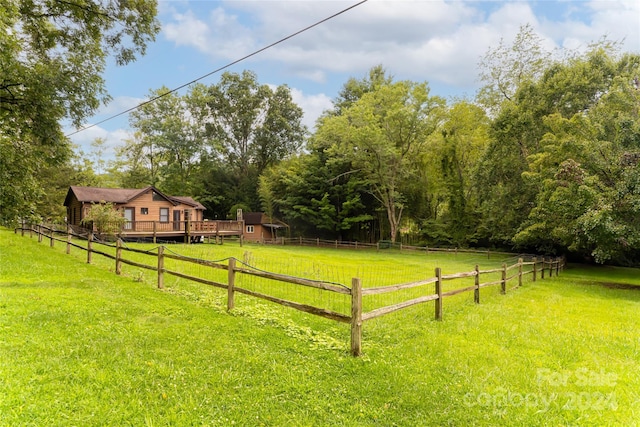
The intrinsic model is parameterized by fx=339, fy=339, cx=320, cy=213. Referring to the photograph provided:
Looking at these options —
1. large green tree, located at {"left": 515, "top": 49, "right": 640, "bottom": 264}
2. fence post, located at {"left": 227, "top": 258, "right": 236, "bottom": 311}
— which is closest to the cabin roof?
fence post, located at {"left": 227, "top": 258, "right": 236, "bottom": 311}

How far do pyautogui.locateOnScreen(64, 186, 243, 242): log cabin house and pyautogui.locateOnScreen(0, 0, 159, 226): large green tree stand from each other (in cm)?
1043

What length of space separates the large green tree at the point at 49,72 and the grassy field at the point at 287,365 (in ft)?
11.7

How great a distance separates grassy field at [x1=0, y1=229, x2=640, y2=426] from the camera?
3.23m

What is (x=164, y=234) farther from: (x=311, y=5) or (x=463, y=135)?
(x=463, y=135)

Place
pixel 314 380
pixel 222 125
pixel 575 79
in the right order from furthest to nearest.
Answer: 1. pixel 222 125
2. pixel 575 79
3. pixel 314 380

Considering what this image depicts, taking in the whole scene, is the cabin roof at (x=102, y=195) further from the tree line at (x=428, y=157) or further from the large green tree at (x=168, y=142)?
the large green tree at (x=168, y=142)

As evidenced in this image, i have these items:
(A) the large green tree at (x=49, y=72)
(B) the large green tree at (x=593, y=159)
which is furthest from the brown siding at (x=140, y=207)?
(B) the large green tree at (x=593, y=159)

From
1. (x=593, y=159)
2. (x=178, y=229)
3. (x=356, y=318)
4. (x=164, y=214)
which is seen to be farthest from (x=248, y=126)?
(x=356, y=318)

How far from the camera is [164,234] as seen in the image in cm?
2209

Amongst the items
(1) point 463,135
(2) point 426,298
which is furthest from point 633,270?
(2) point 426,298

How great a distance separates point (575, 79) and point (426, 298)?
67.8ft

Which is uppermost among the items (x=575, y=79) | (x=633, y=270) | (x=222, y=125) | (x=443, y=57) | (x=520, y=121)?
(x=222, y=125)

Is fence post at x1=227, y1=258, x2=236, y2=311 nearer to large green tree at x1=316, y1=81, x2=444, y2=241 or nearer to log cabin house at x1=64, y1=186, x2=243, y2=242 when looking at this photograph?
log cabin house at x1=64, y1=186, x2=243, y2=242

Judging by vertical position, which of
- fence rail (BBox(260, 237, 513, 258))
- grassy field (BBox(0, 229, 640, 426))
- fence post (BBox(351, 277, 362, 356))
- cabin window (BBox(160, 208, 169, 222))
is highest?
cabin window (BBox(160, 208, 169, 222))
